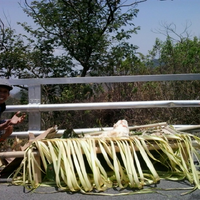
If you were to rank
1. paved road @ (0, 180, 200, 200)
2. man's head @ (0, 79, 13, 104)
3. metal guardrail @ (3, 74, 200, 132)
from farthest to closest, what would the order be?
metal guardrail @ (3, 74, 200, 132) → man's head @ (0, 79, 13, 104) → paved road @ (0, 180, 200, 200)

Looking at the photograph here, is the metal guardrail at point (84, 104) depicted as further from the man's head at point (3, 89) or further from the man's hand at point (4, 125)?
the man's hand at point (4, 125)

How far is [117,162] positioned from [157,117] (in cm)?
319

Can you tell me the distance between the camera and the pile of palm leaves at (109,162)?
3.10 meters

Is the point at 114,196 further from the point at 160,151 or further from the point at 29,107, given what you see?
the point at 29,107

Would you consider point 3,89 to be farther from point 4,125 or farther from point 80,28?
point 80,28

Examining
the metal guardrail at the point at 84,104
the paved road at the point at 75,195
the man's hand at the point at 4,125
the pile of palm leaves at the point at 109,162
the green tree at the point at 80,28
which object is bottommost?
the paved road at the point at 75,195

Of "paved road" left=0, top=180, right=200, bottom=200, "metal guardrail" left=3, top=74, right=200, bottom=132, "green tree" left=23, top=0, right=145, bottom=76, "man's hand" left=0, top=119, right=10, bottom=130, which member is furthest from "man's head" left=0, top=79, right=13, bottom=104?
"green tree" left=23, top=0, right=145, bottom=76

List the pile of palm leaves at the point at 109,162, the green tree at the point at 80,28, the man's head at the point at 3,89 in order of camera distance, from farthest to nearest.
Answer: the green tree at the point at 80,28 → the man's head at the point at 3,89 → the pile of palm leaves at the point at 109,162

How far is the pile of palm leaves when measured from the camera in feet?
10.2

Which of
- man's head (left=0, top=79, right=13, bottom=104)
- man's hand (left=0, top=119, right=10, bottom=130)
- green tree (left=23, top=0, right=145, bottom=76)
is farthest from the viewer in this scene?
green tree (left=23, top=0, right=145, bottom=76)

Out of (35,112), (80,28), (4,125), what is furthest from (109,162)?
(80,28)

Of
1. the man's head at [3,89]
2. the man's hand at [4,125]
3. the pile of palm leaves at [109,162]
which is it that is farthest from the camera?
the man's head at [3,89]

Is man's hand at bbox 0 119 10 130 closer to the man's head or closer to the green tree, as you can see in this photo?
the man's head

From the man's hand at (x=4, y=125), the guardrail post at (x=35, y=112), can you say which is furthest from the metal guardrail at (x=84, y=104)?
the man's hand at (x=4, y=125)
